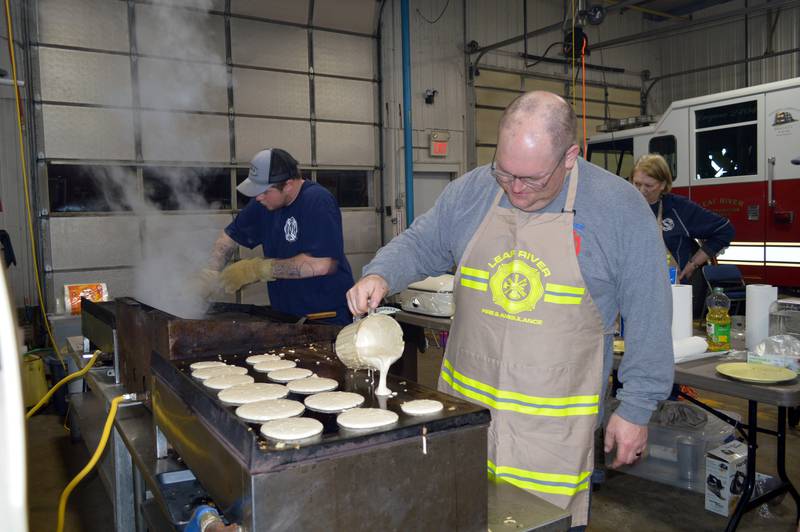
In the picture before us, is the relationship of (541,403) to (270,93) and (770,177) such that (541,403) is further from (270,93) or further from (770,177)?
(270,93)

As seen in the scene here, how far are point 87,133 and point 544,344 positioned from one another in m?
6.05

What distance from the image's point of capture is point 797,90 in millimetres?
5750

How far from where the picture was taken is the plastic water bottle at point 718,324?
2746mm

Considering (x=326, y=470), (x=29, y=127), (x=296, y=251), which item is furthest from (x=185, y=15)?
(x=326, y=470)

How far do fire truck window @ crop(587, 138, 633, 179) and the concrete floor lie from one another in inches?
160

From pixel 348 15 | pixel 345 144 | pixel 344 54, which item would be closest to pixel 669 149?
pixel 345 144

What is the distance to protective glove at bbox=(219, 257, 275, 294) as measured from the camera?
117 inches

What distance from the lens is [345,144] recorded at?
7.85 metres

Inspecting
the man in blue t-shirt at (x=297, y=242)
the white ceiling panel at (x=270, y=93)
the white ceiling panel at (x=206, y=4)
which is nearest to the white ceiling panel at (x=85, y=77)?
the white ceiling panel at (x=206, y=4)

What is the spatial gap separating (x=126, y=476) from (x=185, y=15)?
6165mm

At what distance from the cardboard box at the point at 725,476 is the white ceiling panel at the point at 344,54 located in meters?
6.31

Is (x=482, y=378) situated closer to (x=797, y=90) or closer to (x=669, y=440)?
(x=669, y=440)

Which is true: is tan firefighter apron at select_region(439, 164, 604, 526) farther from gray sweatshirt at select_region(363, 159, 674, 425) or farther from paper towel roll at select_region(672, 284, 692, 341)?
paper towel roll at select_region(672, 284, 692, 341)

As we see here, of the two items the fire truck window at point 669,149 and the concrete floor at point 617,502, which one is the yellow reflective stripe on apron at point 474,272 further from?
the fire truck window at point 669,149
